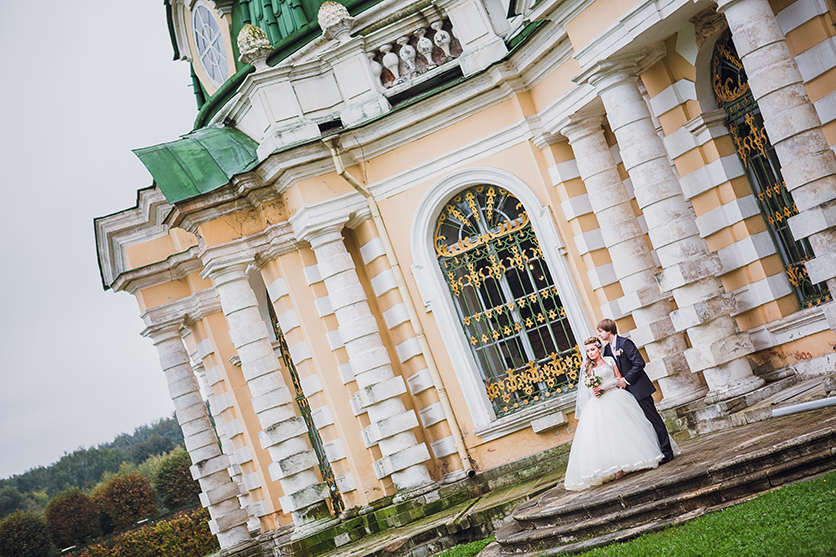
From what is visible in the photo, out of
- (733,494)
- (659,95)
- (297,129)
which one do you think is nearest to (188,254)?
(297,129)

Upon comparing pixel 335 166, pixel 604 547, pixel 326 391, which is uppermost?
pixel 335 166

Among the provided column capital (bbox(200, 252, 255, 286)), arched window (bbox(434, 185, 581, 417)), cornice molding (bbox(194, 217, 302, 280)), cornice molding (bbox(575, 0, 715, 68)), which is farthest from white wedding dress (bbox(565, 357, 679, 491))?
column capital (bbox(200, 252, 255, 286))

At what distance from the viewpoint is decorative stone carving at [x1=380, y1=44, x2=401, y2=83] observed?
1380 centimetres

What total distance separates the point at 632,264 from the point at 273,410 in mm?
6075

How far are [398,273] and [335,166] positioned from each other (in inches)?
74.0

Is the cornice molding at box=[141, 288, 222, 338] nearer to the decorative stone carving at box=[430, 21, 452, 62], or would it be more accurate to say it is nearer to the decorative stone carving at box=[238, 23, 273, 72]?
the decorative stone carving at box=[238, 23, 273, 72]

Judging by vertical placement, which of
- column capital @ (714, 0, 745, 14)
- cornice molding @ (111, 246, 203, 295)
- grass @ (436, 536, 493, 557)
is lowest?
grass @ (436, 536, 493, 557)

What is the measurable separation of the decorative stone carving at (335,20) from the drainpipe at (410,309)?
1.75 m

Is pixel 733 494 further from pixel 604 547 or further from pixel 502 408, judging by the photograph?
pixel 502 408

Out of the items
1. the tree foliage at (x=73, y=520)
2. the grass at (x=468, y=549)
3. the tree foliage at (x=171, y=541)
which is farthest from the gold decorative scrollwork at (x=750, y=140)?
→ the tree foliage at (x=73, y=520)

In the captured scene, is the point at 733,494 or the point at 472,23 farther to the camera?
the point at 472,23

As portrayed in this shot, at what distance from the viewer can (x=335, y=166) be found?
535 inches

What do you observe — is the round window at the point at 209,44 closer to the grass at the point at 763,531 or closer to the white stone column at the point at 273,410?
the white stone column at the point at 273,410

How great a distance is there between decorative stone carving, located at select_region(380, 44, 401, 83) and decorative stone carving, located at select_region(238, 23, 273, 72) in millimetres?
1751
